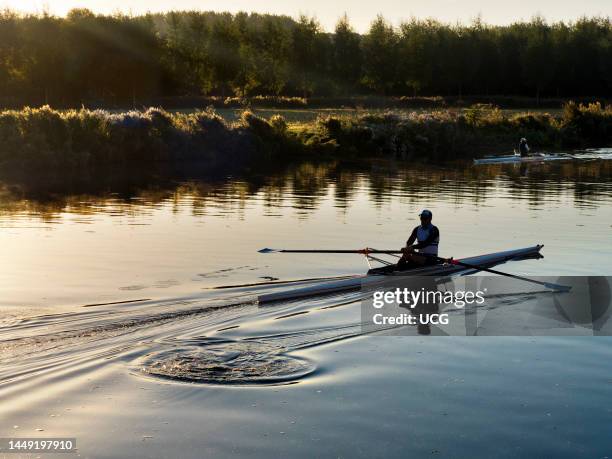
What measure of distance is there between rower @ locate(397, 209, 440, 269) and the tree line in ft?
307

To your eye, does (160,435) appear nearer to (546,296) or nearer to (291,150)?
(546,296)

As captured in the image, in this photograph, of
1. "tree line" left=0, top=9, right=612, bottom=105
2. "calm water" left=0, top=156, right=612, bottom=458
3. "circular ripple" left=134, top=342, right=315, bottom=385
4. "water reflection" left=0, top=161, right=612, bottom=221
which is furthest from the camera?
"tree line" left=0, top=9, right=612, bottom=105

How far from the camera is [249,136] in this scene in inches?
2975

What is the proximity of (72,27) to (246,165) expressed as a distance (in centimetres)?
5664

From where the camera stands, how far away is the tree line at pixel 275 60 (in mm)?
112438

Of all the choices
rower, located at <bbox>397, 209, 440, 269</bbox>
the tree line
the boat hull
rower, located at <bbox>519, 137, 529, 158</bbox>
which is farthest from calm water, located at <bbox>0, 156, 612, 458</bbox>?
the tree line

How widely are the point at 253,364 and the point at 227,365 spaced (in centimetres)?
50

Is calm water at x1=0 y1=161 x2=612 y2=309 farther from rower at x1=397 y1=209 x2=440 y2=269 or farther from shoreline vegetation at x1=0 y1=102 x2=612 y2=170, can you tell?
shoreline vegetation at x1=0 y1=102 x2=612 y2=170

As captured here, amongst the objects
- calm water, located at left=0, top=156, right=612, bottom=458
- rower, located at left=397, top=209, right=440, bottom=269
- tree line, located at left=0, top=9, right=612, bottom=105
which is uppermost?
tree line, located at left=0, top=9, right=612, bottom=105

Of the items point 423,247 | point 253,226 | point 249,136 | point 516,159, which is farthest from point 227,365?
point 249,136

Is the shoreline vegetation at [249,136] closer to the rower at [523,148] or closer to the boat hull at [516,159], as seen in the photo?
the boat hull at [516,159]

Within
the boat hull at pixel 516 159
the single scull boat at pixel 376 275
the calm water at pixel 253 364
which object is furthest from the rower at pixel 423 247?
the boat hull at pixel 516 159

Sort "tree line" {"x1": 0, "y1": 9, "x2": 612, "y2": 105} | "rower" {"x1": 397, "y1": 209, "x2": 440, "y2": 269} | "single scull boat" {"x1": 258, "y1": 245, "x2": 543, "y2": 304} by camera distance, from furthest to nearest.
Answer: "tree line" {"x1": 0, "y1": 9, "x2": 612, "y2": 105} < "rower" {"x1": 397, "y1": 209, "x2": 440, "y2": 269} < "single scull boat" {"x1": 258, "y1": 245, "x2": 543, "y2": 304}

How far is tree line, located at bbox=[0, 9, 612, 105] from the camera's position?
11244cm
